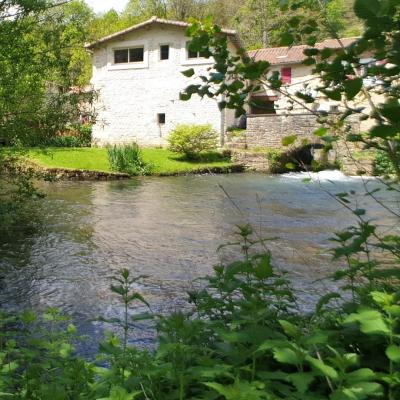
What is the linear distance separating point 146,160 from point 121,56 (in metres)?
10.6

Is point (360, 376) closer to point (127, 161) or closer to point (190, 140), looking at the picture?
point (127, 161)

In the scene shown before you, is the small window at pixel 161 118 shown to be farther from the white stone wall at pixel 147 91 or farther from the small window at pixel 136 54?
the small window at pixel 136 54

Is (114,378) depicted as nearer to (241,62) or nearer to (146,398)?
(146,398)

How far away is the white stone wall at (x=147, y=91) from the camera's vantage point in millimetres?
29552

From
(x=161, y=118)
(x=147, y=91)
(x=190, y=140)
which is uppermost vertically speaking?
(x=147, y=91)

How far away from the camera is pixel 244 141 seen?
93.4 ft

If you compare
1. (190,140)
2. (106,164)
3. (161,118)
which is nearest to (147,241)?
(106,164)

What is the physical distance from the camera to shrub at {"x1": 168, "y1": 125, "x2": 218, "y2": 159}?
26.1 meters

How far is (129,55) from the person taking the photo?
31.0m

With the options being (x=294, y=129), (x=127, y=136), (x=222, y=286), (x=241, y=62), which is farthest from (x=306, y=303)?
(x=127, y=136)

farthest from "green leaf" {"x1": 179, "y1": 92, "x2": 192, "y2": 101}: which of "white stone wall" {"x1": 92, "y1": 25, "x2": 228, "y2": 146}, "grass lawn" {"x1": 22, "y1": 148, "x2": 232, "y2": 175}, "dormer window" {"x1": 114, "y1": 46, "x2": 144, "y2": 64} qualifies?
"dormer window" {"x1": 114, "y1": 46, "x2": 144, "y2": 64}

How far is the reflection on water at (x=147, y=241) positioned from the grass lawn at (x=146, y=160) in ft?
13.6

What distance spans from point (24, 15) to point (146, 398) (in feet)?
21.0

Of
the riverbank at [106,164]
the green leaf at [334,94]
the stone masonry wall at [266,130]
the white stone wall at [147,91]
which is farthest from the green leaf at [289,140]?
the white stone wall at [147,91]
